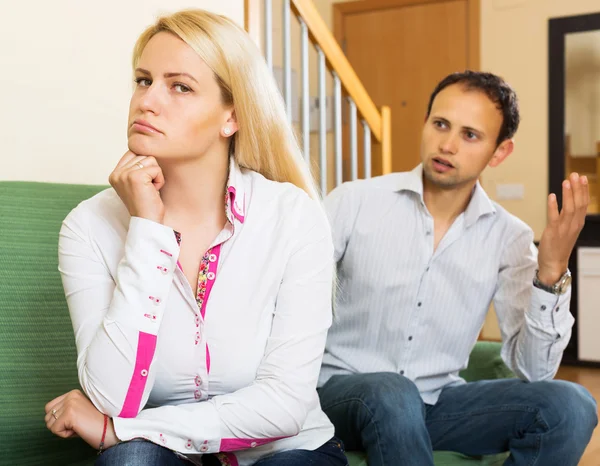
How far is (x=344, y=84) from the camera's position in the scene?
276 centimetres

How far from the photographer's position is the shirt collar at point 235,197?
4.14ft

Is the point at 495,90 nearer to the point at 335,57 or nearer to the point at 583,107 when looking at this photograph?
the point at 335,57

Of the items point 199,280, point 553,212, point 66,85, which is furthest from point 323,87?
point 199,280

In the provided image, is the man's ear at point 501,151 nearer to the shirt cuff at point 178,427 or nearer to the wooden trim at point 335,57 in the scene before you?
the wooden trim at point 335,57

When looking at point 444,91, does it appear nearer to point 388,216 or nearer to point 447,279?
point 388,216

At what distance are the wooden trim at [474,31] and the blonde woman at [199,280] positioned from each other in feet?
11.2

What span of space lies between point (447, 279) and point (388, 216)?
0.20 m

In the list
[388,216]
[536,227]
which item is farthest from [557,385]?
[536,227]

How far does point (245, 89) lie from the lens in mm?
1272

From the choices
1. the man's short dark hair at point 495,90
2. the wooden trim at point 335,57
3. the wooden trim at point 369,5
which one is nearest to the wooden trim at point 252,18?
the wooden trim at point 335,57

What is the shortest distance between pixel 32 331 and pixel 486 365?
117cm

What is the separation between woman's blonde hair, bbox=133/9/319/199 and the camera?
4.03 ft

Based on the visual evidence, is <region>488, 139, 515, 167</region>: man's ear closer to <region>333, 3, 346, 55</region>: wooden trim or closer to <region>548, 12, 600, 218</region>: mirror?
<region>548, 12, 600, 218</region>: mirror

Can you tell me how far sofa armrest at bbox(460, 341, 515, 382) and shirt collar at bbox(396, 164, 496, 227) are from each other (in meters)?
0.40
